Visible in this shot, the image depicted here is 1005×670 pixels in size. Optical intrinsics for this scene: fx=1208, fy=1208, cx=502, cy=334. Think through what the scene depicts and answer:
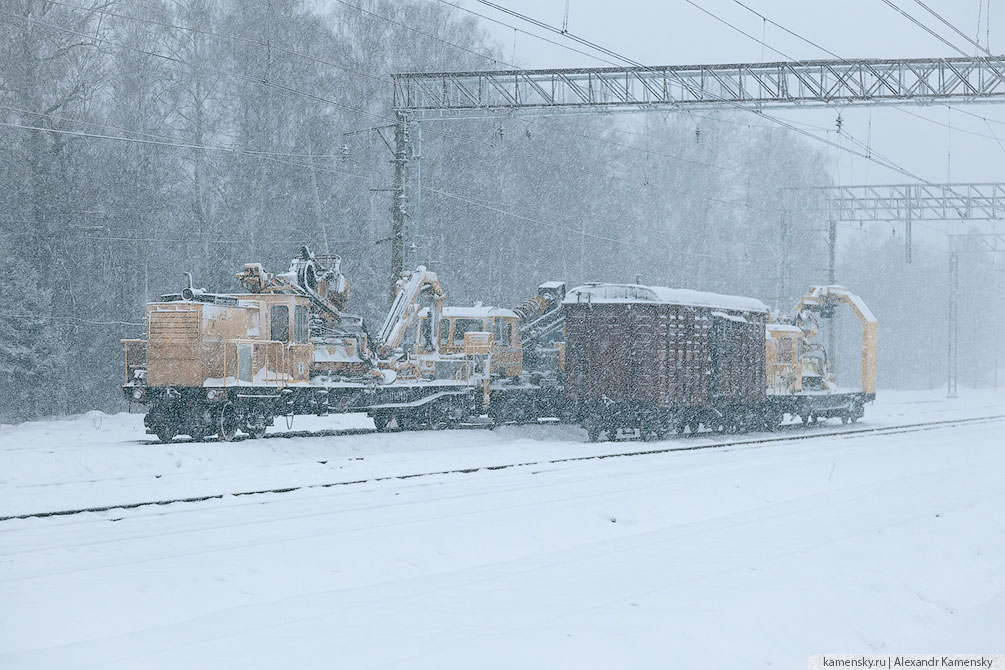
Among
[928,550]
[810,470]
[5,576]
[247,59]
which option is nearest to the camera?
[5,576]

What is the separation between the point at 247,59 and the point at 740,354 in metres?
21.9

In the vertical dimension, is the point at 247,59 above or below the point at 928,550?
above

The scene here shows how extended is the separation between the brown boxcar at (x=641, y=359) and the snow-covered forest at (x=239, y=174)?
6.46m

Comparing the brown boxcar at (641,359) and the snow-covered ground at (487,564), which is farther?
the brown boxcar at (641,359)

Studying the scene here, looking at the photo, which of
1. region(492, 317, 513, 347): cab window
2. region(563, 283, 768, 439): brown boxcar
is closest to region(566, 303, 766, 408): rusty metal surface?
region(563, 283, 768, 439): brown boxcar

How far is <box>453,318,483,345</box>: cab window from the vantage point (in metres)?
30.9

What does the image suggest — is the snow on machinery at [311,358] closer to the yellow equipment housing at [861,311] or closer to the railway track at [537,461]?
the railway track at [537,461]

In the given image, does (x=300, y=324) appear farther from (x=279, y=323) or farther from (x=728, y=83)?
(x=728, y=83)

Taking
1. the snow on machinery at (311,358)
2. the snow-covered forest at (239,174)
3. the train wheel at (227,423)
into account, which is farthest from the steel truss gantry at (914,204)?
the train wheel at (227,423)

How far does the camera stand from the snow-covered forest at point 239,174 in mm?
35156

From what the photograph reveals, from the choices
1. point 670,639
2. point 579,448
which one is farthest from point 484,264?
point 670,639

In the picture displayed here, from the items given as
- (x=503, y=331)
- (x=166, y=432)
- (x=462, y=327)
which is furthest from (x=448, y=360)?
(x=166, y=432)

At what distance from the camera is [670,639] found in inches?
303

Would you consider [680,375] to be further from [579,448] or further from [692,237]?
[692,237]
